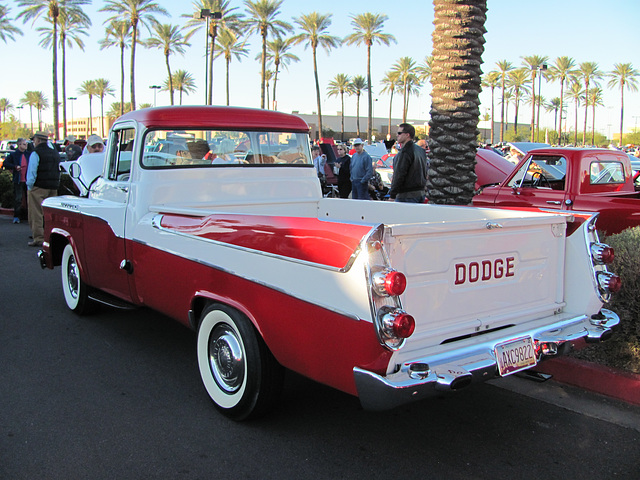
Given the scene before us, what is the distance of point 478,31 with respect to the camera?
7.40m

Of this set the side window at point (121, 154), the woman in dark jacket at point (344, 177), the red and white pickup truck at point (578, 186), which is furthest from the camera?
the woman in dark jacket at point (344, 177)

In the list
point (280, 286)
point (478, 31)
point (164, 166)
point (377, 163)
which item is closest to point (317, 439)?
point (280, 286)

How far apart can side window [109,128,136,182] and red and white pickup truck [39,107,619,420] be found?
0.02m

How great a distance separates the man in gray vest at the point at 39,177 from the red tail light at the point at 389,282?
29.1 feet

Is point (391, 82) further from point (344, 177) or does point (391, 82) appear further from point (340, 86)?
point (344, 177)

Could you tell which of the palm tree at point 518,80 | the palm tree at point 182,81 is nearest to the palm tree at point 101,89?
the palm tree at point 182,81

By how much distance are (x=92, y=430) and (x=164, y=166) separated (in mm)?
2331

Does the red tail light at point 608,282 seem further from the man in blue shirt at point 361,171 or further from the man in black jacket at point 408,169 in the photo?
the man in blue shirt at point 361,171

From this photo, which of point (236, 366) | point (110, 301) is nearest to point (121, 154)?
point (110, 301)

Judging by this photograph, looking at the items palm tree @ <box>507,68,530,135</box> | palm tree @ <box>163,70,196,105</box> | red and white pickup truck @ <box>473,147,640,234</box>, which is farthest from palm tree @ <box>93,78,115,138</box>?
red and white pickup truck @ <box>473,147,640,234</box>

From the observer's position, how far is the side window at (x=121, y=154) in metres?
5.24

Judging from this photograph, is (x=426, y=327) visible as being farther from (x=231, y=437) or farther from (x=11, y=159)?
(x=11, y=159)

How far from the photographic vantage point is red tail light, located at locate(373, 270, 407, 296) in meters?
2.67

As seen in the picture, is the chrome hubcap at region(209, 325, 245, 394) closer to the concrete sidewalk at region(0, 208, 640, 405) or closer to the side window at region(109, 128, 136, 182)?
the concrete sidewalk at region(0, 208, 640, 405)
